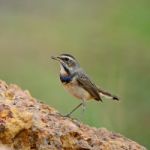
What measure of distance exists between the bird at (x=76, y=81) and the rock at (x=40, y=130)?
142cm

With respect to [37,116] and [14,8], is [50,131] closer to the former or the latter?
[37,116]

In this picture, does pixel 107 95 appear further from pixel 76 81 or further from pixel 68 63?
pixel 68 63

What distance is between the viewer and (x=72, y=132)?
493 centimetres

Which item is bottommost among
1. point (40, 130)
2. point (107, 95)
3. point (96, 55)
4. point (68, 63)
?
point (40, 130)

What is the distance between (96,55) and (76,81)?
143 inches

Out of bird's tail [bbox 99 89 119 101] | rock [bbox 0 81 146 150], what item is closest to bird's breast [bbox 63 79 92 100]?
bird's tail [bbox 99 89 119 101]

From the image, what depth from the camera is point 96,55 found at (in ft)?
35.0

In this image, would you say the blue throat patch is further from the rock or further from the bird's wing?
the rock

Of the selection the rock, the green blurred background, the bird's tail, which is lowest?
the rock

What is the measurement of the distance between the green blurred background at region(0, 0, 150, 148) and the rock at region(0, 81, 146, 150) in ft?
4.57

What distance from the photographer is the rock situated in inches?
182

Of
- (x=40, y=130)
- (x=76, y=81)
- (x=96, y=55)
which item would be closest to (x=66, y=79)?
(x=76, y=81)

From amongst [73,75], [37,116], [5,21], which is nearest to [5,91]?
[37,116]

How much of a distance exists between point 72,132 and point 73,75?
2040 millimetres
